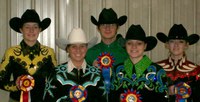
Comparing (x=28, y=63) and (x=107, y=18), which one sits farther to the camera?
(x=107, y=18)

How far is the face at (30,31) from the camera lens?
347cm

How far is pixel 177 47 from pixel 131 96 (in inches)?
30.2

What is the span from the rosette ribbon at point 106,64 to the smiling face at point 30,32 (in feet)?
2.13

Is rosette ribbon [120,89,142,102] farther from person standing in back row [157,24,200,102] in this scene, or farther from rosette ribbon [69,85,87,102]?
person standing in back row [157,24,200,102]

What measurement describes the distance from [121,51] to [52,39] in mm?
1116

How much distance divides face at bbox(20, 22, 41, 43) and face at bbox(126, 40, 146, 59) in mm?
923

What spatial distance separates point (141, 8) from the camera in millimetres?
4594

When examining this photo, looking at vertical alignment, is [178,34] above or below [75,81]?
above

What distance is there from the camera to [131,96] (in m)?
3.00

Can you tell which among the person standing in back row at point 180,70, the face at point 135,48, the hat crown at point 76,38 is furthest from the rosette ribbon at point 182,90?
the hat crown at point 76,38

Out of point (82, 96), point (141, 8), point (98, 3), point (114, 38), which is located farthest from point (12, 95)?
point (141, 8)

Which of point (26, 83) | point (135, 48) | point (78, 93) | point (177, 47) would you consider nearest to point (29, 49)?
point (26, 83)

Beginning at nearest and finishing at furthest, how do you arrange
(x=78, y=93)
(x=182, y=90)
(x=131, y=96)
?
(x=78, y=93) → (x=131, y=96) → (x=182, y=90)

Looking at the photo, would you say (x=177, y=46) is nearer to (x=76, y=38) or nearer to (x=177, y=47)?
(x=177, y=47)
